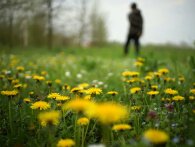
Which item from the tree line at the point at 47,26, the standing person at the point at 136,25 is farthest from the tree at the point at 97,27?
the standing person at the point at 136,25

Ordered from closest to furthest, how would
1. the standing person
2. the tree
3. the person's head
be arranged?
1. the person's head
2. the standing person
3. the tree

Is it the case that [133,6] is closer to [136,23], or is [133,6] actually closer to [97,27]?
[136,23]

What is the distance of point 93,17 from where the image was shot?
74.0ft

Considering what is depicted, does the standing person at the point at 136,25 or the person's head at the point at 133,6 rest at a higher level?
the person's head at the point at 133,6

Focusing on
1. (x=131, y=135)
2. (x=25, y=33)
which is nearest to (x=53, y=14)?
(x=25, y=33)

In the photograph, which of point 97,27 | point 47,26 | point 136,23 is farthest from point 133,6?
point 97,27

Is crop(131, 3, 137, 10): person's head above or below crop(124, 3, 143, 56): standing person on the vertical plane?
above

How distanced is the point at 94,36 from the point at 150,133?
22.6 m

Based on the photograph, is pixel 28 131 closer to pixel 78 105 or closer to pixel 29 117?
pixel 29 117

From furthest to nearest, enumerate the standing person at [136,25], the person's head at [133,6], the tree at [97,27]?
the tree at [97,27] < the standing person at [136,25] < the person's head at [133,6]

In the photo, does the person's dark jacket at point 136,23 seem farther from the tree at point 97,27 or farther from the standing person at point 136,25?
the tree at point 97,27

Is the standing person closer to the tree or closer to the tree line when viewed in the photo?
the tree line

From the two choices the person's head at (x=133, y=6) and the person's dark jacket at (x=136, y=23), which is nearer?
the person's head at (x=133, y=6)

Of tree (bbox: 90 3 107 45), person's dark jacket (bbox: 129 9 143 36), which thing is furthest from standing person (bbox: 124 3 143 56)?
tree (bbox: 90 3 107 45)
